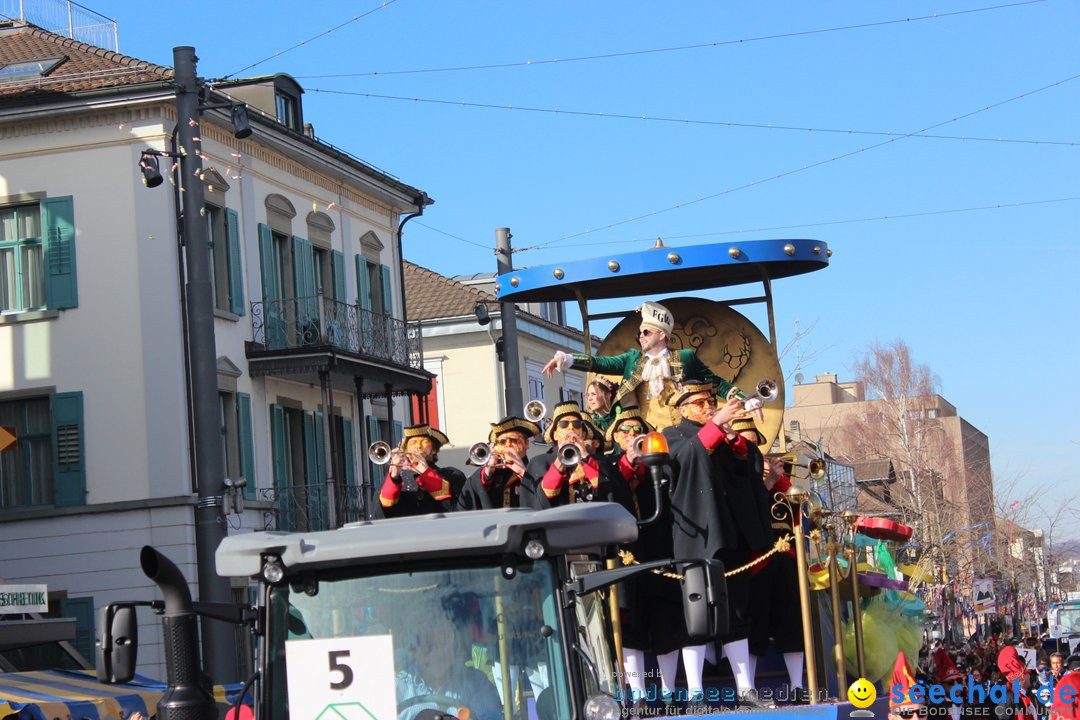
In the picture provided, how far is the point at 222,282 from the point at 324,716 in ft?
75.0

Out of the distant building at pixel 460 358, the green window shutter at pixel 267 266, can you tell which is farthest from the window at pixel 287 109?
the distant building at pixel 460 358

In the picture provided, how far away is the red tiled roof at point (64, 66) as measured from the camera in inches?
1091

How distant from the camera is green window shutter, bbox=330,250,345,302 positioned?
3362 cm

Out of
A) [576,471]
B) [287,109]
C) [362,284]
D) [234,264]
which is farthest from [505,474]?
[362,284]

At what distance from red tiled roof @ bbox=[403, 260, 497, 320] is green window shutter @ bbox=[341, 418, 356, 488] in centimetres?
Answer: 1177

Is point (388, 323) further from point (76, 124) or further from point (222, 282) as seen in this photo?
point (76, 124)

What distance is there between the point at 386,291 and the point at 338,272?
8.76 feet

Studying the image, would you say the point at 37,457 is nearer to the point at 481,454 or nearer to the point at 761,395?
the point at 481,454

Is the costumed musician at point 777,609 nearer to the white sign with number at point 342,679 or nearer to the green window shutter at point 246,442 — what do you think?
the white sign with number at point 342,679

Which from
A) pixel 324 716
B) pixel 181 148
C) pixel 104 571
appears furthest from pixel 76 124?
pixel 324 716

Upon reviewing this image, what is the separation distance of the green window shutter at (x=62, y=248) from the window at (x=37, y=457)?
1.56 meters

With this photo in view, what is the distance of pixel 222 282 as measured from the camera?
29172 mm

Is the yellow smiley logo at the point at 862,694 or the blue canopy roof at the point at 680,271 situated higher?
the blue canopy roof at the point at 680,271

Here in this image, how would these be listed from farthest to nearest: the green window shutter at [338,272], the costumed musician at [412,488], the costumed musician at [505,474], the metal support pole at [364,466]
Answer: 1. the green window shutter at [338,272]
2. the metal support pole at [364,466]
3. the costumed musician at [412,488]
4. the costumed musician at [505,474]
